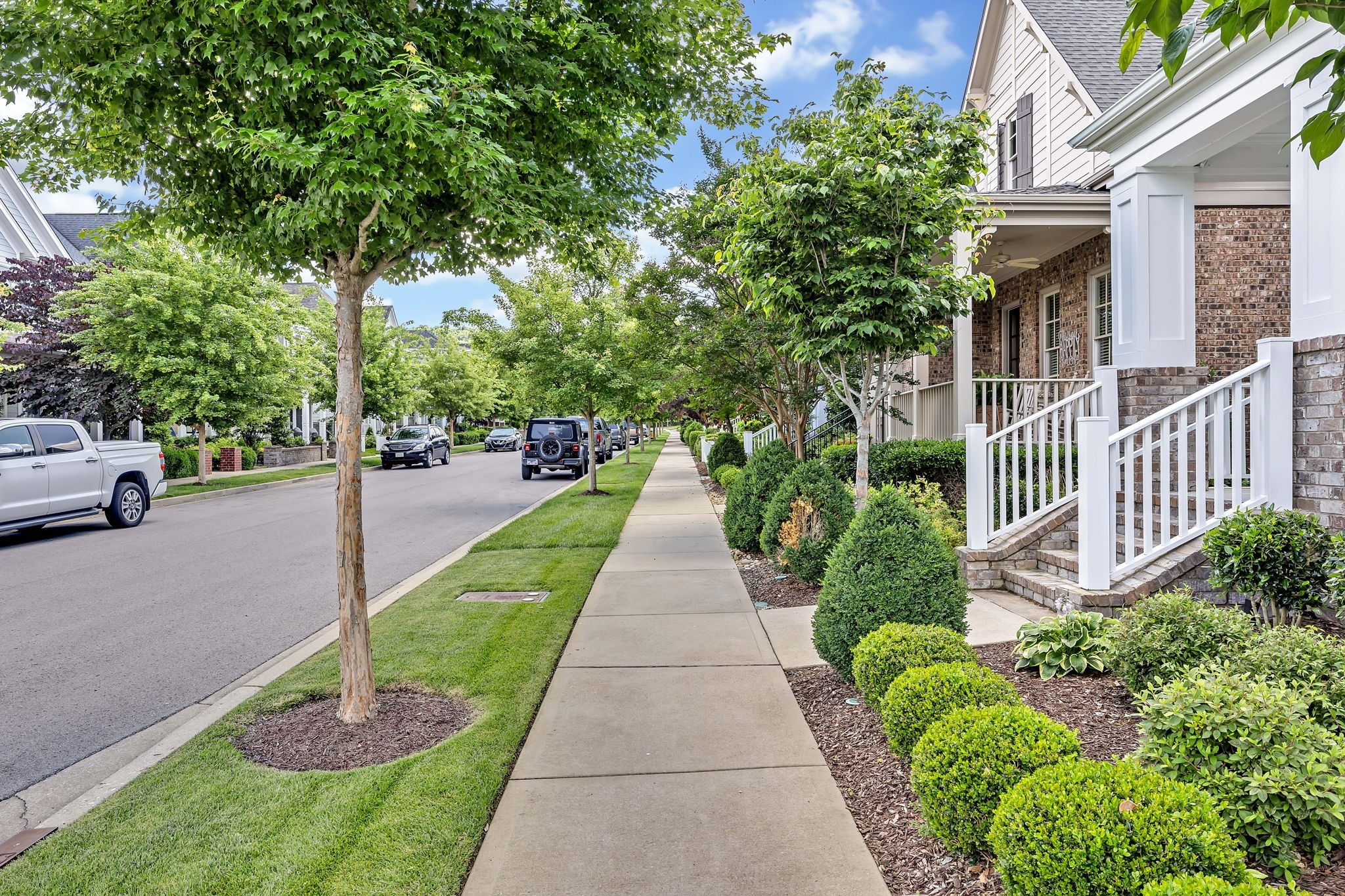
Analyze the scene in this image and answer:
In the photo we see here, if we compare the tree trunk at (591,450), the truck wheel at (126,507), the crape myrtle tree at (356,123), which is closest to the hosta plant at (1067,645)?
the crape myrtle tree at (356,123)

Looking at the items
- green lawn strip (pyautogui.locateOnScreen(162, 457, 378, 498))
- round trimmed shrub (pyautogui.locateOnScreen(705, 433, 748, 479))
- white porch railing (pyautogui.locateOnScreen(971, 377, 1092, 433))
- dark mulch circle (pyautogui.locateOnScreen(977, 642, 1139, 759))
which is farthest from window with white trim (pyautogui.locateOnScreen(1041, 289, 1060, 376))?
green lawn strip (pyautogui.locateOnScreen(162, 457, 378, 498))

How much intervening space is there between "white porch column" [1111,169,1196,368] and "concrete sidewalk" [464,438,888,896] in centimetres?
456

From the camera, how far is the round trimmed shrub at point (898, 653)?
12.3ft

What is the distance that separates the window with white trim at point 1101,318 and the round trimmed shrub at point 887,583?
7375mm

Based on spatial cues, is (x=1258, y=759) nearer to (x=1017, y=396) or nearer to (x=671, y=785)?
(x=671, y=785)

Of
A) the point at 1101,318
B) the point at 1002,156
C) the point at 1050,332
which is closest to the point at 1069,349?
the point at 1101,318

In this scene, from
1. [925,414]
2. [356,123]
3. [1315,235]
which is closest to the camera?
[356,123]

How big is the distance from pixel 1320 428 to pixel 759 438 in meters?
15.7

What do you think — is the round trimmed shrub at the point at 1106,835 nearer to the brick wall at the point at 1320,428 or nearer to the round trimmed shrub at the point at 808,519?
the brick wall at the point at 1320,428

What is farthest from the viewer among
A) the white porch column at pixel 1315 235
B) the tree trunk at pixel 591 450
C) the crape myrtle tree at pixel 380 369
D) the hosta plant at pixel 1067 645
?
the crape myrtle tree at pixel 380 369

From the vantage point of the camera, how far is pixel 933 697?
Result: 324cm

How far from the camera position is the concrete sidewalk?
276cm

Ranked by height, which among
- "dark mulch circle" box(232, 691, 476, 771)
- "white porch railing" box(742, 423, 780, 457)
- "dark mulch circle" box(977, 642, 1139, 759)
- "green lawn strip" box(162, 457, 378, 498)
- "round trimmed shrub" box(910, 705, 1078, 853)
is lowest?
"dark mulch circle" box(232, 691, 476, 771)

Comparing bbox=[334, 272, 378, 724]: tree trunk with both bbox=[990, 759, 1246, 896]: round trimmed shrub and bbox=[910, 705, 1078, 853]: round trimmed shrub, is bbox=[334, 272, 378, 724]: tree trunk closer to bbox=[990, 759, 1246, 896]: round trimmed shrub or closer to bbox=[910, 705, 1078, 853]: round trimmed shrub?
bbox=[910, 705, 1078, 853]: round trimmed shrub
